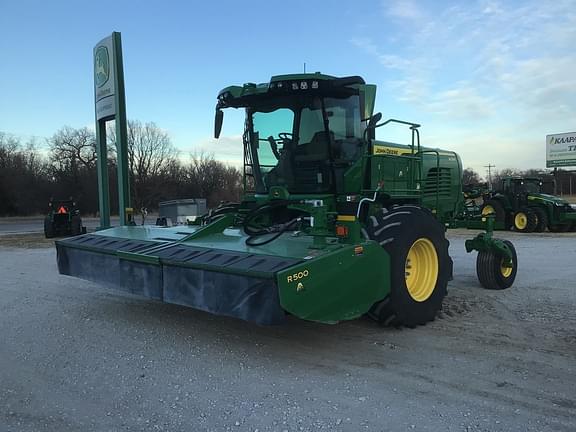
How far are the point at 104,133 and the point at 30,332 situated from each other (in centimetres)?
1022

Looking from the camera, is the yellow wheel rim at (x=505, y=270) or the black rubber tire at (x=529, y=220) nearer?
the yellow wheel rim at (x=505, y=270)

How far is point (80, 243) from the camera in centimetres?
620

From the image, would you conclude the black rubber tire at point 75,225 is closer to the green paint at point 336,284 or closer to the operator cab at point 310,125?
the operator cab at point 310,125

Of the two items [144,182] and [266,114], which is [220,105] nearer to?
[266,114]

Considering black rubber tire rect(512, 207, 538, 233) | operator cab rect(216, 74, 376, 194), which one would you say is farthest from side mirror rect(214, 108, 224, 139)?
black rubber tire rect(512, 207, 538, 233)

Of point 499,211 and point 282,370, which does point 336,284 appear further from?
point 499,211

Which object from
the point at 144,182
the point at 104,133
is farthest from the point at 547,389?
the point at 144,182

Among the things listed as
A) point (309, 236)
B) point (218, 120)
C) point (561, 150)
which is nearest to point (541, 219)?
point (218, 120)

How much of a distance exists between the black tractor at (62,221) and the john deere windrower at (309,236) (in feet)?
41.0

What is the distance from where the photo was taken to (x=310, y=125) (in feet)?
19.6

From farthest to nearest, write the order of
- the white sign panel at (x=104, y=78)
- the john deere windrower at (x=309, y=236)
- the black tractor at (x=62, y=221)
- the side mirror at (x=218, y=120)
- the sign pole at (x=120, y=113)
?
the black tractor at (x=62, y=221) → the white sign panel at (x=104, y=78) → the sign pole at (x=120, y=113) → the side mirror at (x=218, y=120) → the john deere windrower at (x=309, y=236)

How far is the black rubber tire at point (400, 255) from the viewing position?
194 inches

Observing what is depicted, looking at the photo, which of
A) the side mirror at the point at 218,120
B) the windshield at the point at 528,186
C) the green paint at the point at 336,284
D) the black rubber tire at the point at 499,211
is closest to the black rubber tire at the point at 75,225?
the side mirror at the point at 218,120

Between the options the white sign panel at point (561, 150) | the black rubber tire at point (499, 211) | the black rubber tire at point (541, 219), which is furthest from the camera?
the white sign panel at point (561, 150)
